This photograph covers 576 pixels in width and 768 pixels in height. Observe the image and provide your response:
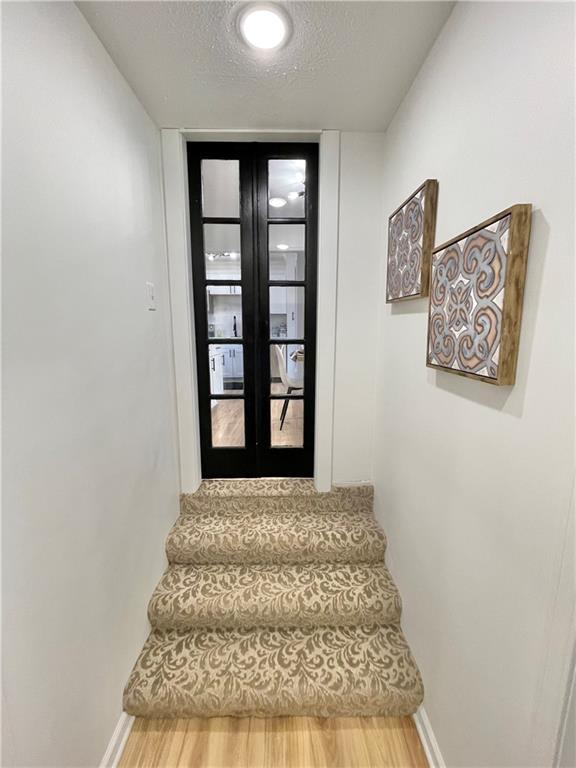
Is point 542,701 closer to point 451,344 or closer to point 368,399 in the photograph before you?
point 451,344

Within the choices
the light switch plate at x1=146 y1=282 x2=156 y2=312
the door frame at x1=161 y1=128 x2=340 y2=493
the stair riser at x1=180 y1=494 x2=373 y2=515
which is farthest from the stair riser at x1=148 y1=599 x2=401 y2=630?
the light switch plate at x1=146 y1=282 x2=156 y2=312

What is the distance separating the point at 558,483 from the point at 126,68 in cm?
199

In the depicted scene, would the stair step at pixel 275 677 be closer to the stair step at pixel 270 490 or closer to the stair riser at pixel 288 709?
the stair riser at pixel 288 709

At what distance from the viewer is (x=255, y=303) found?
1.96 meters

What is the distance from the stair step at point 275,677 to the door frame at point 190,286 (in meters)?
0.78

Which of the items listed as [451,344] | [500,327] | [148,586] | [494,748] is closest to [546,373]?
[500,327]

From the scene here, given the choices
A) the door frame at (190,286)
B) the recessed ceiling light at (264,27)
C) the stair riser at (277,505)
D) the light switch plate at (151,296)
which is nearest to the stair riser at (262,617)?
the stair riser at (277,505)

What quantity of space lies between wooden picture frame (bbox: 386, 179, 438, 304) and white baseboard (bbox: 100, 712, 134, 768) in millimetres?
2012

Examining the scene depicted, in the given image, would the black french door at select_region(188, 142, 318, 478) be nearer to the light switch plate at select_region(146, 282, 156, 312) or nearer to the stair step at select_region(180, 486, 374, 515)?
the stair step at select_region(180, 486, 374, 515)

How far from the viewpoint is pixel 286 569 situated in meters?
1.69

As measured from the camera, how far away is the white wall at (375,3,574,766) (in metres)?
0.65

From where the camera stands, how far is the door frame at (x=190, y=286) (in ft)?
5.64

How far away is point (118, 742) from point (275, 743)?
1.92ft

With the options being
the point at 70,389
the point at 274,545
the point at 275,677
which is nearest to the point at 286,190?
the point at 70,389
